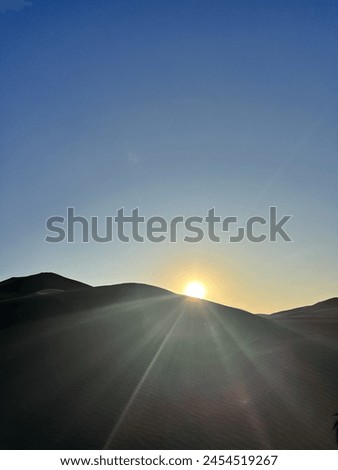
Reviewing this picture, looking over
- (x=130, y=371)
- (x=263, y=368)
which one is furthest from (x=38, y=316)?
(x=263, y=368)

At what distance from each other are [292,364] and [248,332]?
6800 millimetres

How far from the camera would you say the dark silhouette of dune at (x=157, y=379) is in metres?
11.6

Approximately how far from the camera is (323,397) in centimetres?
1482

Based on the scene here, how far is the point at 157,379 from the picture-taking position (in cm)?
1588

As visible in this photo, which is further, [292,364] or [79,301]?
[79,301]

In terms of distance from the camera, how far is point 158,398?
46.0 feet

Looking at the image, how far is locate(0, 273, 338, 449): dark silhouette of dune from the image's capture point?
1162 cm

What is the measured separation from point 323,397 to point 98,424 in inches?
312

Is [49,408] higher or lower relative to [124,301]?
lower
